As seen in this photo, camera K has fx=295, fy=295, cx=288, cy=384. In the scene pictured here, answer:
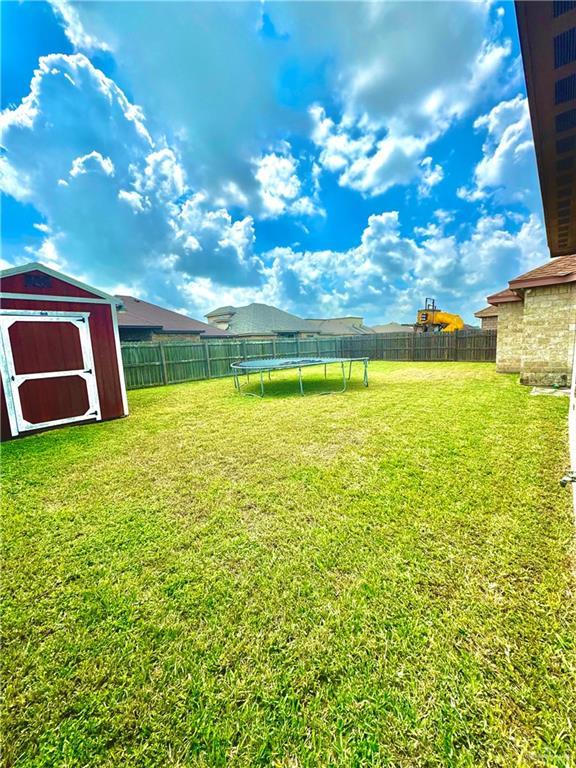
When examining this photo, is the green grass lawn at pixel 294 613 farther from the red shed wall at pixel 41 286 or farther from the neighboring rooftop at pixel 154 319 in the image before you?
the neighboring rooftop at pixel 154 319

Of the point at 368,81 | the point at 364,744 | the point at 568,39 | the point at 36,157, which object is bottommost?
the point at 364,744

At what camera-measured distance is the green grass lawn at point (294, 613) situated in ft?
3.76

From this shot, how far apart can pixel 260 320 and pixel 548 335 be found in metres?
23.0

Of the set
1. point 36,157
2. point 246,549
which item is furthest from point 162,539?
point 36,157

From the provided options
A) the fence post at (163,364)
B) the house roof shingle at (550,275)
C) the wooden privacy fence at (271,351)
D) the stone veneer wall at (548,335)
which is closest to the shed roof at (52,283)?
the wooden privacy fence at (271,351)

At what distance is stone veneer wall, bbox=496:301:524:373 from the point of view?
990 centimetres

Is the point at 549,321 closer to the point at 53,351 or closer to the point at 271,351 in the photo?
the point at 53,351

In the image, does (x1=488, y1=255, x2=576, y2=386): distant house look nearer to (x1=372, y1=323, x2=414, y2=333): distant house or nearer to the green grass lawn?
the green grass lawn

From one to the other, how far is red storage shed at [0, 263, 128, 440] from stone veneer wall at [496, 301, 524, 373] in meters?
11.7

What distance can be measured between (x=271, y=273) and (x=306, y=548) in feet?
139

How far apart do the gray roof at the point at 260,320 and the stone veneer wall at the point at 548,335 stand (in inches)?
774

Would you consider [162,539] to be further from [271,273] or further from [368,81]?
[271,273]

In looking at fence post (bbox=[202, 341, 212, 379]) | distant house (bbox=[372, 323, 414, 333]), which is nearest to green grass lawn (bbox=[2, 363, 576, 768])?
fence post (bbox=[202, 341, 212, 379])

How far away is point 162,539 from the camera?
2.36 meters
